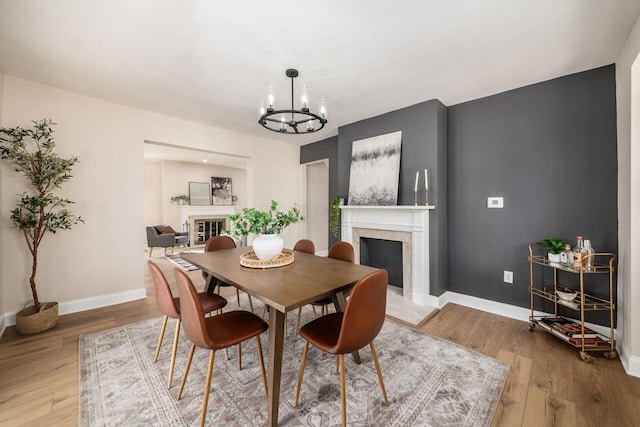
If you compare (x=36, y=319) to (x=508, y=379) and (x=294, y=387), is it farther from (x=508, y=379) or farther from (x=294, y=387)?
(x=508, y=379)

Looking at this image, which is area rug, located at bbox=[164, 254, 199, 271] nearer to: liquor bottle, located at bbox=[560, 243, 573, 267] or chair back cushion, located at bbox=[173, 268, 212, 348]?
chair back cushion, located at bbox=[173, 268, 212, 348]

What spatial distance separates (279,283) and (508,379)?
175 centimetres

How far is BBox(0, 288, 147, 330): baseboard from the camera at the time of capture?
2.53 m

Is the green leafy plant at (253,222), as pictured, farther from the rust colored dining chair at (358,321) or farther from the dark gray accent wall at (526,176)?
the dark gray accent wall at (526,176)

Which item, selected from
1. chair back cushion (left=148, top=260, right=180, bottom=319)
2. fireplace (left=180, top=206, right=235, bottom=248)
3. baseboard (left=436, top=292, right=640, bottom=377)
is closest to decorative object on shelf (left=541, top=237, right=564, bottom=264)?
baseboard (left=436, top=292, right=640, bottom=377)

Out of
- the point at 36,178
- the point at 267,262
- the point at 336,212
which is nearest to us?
the point at 267,262

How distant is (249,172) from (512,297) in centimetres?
425

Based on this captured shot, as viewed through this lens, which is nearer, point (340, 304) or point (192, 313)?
point (192, 313)

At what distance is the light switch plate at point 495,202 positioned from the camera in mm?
2842

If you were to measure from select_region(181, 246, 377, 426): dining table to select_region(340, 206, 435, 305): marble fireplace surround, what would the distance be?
141 cm

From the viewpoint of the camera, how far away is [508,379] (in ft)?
5.80

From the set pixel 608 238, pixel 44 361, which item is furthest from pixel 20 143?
pixel 608 238

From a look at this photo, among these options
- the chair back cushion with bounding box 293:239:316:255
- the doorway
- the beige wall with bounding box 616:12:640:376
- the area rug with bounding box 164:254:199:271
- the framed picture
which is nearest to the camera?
the beige wall with bounding box 616:12:640:376

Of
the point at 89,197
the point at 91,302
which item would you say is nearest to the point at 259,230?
the point at 89,197
